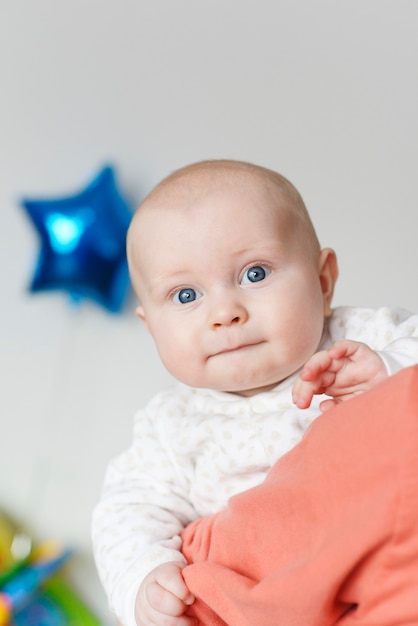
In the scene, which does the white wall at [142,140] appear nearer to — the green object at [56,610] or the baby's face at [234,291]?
the green object at [56,610]

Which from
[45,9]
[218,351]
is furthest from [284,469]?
[45,9]

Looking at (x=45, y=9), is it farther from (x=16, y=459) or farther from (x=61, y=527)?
(x=61, y=527)

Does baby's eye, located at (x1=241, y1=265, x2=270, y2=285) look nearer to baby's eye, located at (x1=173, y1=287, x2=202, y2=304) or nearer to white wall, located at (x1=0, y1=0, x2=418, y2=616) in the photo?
baby's eye, located at (x1=173, y1=287, x2=202, y2=304)

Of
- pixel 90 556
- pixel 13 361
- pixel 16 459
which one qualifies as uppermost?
pixel 13 361

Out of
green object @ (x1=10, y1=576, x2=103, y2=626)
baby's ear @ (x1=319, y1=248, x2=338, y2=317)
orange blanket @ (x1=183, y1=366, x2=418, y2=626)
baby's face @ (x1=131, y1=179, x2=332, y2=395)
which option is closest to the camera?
orange blanket @ (x1=183, y1=366, x2=418, y2=626)

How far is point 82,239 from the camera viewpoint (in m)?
2.37

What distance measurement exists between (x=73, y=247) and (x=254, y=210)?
131cm

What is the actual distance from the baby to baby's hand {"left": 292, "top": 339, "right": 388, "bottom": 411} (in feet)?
0.64

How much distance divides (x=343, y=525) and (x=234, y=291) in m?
0.47

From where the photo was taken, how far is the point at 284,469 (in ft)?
2.65

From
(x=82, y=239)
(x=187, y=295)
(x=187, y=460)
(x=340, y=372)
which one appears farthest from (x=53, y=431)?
(x=340, y=372)

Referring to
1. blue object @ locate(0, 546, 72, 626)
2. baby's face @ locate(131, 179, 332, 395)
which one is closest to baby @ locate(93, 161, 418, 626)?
baby's face @ locate(131, 179, 332, 395)

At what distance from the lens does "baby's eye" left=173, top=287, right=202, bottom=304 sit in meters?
1.14

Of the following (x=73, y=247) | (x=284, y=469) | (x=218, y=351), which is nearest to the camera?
A: (x=284, y=469)
